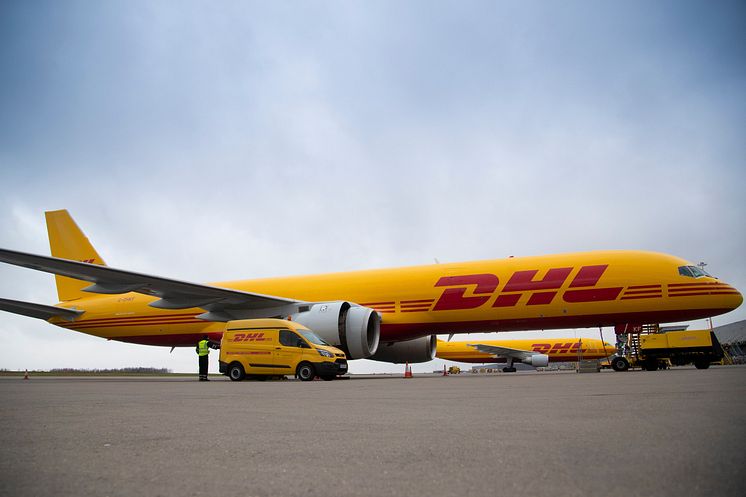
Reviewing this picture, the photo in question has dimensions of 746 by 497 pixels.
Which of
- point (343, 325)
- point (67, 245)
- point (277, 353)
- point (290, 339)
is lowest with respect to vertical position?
point (277, 353)

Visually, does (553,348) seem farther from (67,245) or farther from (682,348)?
(67,245)

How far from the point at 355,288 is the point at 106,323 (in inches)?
467

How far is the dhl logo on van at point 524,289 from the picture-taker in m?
17.0

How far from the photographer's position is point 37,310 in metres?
21.2

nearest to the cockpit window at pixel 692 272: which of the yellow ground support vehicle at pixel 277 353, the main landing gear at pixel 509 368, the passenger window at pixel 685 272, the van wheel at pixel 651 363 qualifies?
the passenger window at pixel 685 272

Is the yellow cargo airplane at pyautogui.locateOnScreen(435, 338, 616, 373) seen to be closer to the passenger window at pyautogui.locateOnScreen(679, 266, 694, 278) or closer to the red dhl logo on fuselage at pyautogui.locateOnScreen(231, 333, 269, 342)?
the passenger window at pyautogui.locateOnScreen(679, 266, 694, 278)

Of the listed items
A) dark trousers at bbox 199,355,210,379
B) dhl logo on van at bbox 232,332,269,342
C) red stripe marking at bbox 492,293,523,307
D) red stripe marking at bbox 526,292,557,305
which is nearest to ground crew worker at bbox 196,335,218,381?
dark trousers at bbox 199,355,210,379

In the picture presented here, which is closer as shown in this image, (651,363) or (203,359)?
(203,359)

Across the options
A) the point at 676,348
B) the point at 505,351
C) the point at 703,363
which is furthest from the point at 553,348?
the point at 676,348

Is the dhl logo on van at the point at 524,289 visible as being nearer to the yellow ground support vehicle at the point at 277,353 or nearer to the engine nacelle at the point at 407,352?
the engine nacelle at the point at 407,352

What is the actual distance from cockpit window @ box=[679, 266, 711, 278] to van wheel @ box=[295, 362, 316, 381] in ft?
39.8

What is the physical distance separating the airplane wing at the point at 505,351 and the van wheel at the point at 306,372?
27385mm

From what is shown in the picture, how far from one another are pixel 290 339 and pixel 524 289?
8322mm

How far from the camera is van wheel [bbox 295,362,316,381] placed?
13562 millimetres
